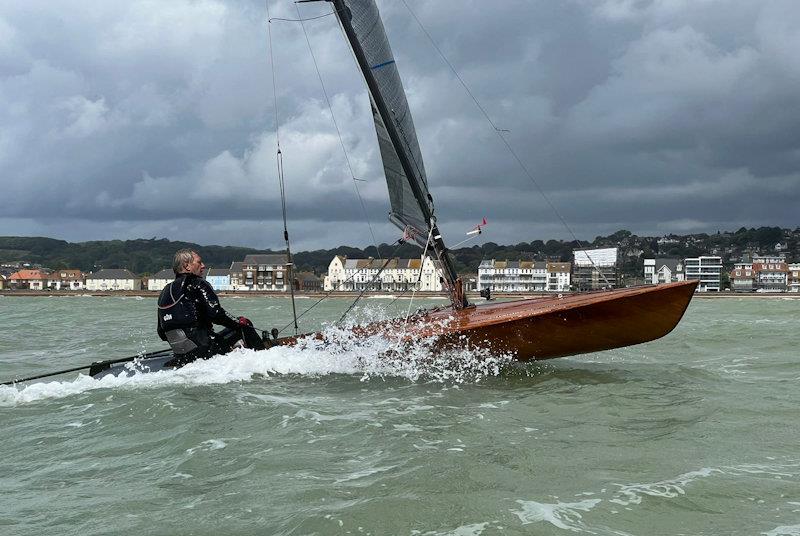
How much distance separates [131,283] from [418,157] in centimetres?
14773

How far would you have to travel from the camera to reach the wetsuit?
26.7 feet

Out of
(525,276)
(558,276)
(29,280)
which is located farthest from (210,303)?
(29,280)

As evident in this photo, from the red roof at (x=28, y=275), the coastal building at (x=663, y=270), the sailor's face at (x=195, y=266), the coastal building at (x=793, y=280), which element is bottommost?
the coastal building at (x=793, y=280)

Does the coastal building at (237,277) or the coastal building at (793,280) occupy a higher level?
the coastal building at (237,277)

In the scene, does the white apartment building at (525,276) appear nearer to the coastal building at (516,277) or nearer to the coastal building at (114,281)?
the coastal building at (516,277)

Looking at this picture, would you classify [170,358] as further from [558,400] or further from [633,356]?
[633,356]

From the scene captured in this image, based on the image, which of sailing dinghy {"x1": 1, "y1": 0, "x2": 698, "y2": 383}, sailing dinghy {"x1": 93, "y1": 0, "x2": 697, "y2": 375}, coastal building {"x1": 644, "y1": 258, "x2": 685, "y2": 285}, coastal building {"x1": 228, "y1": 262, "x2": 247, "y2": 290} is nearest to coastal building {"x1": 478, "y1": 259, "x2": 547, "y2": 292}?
coastal building {"x1": 644, "y1": 258, "x2": 685, "y2": 285}

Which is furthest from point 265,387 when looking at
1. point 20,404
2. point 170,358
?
point 20,404

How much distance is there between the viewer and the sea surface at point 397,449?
3.69 m

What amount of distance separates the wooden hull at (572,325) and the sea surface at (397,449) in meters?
0.29

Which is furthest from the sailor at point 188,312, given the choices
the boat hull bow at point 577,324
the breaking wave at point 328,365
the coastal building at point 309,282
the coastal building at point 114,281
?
the coastal building at point 114,281

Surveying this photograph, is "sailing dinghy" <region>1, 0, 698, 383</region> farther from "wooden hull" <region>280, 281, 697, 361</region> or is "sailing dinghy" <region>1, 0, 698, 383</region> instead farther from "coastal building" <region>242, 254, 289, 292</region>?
"coastal building" <region>242, 254, 289, 292</region>

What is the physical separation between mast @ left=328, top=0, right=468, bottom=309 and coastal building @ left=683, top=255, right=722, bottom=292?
5257 inches

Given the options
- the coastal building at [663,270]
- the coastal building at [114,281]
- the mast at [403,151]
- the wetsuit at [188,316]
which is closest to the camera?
the wetsuit at [188,316]
